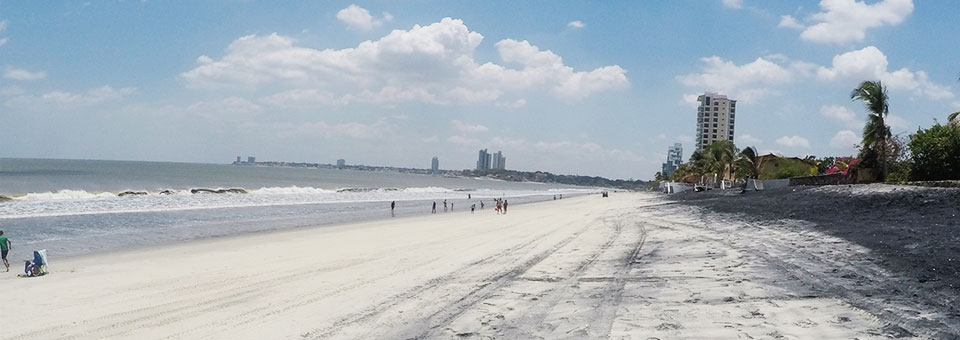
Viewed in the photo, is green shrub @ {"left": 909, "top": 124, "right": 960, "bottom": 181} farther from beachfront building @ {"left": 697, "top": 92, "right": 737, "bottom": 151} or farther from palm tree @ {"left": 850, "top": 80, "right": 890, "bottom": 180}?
beachfront building @ {"left": 697, "top": 92, "right": 737, "bottom": 151}

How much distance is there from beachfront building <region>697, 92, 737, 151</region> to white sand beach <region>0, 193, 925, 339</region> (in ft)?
487

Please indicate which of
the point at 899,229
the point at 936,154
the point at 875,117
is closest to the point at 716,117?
the point at 875,117

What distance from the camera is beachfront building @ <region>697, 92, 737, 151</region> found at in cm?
15112

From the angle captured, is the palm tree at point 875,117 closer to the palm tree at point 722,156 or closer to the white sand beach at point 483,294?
the white sand beach at point 483,294

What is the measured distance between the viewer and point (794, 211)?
19.2m

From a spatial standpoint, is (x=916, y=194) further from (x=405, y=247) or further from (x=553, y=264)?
(x=405, y=247)

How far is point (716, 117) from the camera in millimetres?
152375

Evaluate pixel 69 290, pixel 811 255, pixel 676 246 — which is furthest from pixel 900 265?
pixel 69 290

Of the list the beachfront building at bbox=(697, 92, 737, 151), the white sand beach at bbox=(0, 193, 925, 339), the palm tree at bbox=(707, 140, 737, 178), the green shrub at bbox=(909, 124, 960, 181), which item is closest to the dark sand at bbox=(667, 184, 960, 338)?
the white sand beach at bbox=(0, 193, 925, 339)

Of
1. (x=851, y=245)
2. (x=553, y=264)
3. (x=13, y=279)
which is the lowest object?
(x=13, y=279)

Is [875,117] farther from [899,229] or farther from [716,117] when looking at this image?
[716,117]

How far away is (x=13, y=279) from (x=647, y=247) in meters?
14.6

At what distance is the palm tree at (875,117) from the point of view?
3288cm

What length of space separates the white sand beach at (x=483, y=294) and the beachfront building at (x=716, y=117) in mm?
148298
